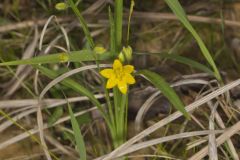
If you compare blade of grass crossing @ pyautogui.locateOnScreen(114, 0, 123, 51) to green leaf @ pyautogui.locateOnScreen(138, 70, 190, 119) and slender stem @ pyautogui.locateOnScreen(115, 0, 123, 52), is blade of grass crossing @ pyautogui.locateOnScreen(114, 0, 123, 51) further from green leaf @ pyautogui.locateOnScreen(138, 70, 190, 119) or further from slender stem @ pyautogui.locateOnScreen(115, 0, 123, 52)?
green leaf @ pyautogui.locateOnScreen(138, 70, 190, 119)

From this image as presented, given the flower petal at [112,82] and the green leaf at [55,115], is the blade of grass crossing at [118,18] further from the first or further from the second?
the green leaf at [55,115]

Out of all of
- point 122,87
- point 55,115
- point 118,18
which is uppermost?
point 118,18

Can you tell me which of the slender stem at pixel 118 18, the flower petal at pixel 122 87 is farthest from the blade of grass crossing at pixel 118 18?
the flower petal at pixel 122 87

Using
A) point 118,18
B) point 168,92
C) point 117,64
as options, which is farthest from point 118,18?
point 168,92

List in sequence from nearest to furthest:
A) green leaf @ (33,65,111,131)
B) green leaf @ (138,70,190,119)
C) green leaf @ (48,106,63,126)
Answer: green leaf @ (138,70,190,119) → green leaf @ (33,65,111,131) → green leaf @ (48,106,63,126)

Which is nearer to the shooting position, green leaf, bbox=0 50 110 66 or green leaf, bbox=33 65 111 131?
green leaf, bbox=0 50 110 66

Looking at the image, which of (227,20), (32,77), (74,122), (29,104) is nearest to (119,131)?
(74,122)

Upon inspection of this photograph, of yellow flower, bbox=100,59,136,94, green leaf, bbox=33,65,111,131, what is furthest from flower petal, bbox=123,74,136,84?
green leaf, bbox=33,65,111,131

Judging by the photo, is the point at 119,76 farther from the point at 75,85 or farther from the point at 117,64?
the point at 75,85
